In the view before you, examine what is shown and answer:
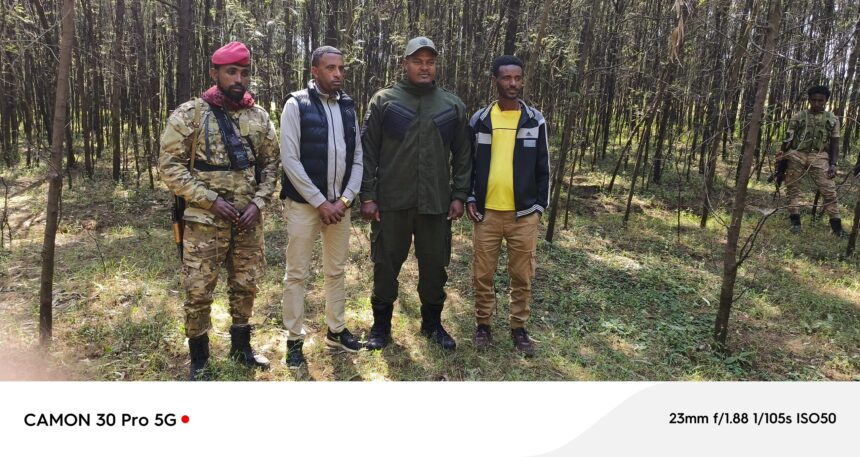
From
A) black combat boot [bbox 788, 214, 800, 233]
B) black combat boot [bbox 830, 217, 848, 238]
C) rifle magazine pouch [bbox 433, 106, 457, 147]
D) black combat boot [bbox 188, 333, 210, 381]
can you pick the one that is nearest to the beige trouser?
black combat boot [bbox 188, 333, 210, 381]

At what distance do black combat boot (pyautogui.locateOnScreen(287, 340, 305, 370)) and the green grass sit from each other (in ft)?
0.22

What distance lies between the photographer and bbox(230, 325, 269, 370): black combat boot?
9.89 feet

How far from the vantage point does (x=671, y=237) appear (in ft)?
20.7

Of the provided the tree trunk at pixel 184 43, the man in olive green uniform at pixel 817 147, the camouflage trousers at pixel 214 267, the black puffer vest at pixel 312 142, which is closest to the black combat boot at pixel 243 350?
the camouflage trousers at pixel 214 267

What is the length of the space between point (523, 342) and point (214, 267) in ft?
6.14

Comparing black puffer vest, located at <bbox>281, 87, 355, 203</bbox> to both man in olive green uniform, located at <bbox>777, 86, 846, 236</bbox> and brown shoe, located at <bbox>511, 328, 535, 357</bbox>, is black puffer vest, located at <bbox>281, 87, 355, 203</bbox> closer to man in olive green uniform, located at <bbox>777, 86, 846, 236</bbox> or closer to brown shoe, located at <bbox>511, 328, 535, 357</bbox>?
brown shoe, located at <bbox>511, 328, 535, 357</bbox>

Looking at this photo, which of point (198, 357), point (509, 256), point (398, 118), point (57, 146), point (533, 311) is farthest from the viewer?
point (533, 311)

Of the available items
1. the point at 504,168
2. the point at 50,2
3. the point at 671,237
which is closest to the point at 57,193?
the point at 504,168

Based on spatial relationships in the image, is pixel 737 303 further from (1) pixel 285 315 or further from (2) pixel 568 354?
(1) pixel 285 315

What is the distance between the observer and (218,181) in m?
2.72

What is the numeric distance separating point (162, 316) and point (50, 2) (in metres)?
7.37

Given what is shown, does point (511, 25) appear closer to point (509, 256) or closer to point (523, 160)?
point (523, 160)

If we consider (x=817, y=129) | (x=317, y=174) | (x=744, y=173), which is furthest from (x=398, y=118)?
(x=817, y=129)

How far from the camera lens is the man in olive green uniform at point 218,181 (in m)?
2.65
